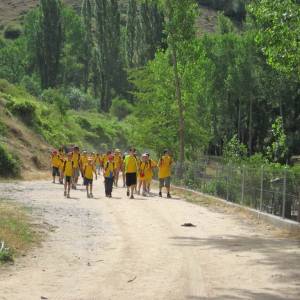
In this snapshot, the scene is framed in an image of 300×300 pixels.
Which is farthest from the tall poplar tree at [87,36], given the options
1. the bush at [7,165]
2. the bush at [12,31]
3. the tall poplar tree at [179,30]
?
the bush at [7,165]

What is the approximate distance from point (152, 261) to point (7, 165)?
87.6 ft

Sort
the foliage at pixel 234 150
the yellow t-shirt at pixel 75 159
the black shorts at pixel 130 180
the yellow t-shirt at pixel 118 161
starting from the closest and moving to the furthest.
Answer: the black shorts at pixel 130 180 < the yellow t-shirt at pixel 75 159 < the foliage at pixel 234 150 < the yellow t-shirt at pixel 118 161

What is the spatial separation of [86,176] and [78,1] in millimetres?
143930

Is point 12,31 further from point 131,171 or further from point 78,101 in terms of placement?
point 131,171

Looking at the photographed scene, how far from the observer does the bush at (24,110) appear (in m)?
46.7

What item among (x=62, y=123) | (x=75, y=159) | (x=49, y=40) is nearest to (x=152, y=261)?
(x=75, y=159)

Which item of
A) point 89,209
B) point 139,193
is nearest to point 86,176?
point 139,193

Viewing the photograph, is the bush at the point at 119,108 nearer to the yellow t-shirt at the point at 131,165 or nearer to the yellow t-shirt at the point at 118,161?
the yellow t-shirt at the point at 118,161

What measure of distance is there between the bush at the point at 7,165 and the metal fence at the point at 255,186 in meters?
12.2

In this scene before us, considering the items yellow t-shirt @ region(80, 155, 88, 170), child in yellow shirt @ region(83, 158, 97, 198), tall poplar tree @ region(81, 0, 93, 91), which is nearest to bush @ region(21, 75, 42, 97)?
tall poplar tree @ region(81, 0, 93, 91)

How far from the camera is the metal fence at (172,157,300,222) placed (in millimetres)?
15977

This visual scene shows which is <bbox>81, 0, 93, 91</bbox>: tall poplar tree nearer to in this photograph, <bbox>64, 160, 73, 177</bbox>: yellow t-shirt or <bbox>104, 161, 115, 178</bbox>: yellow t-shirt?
<bbox>104, 161, 115, 178</bbox>: yellow t-shirt

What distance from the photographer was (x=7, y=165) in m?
36.2

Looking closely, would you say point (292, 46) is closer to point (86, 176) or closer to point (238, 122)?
point (86, 176)
